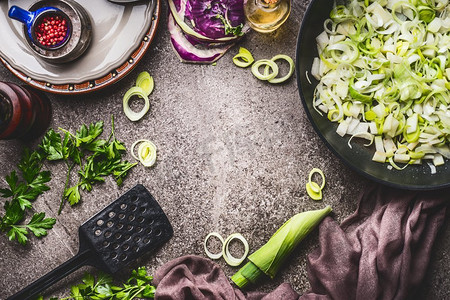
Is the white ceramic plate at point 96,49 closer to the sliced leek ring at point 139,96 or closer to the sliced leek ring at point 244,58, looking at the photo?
the sliced leek ring at point 139,96

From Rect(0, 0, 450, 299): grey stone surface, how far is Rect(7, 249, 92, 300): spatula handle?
0.11 meters

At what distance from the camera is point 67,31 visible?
1815 mm

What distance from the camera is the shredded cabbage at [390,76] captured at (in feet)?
5.50

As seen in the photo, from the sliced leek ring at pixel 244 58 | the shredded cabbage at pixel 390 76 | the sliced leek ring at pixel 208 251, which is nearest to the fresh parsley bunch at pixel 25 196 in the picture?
the sliced leek ring at pixel 208 251

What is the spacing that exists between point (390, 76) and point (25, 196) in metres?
1.46

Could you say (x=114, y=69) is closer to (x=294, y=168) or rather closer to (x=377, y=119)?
(x=294, y=168)

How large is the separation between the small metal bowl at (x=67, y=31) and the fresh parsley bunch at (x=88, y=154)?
0.95ft

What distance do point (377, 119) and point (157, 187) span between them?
0.87 meters

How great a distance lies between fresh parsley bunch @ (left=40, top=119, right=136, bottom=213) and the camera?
6.27ft

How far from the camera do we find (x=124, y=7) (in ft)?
6.13

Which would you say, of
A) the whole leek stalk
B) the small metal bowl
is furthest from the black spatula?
the small metal bowl

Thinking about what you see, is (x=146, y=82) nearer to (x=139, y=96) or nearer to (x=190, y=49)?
(x=139, y=96)

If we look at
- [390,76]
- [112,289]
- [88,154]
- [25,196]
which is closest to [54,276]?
[112,289]

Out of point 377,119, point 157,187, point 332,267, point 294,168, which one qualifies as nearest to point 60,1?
point 157,187
